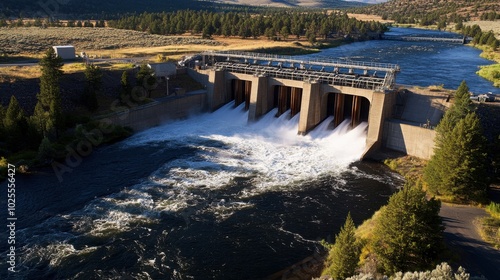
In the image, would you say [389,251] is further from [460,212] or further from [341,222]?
[460,212]

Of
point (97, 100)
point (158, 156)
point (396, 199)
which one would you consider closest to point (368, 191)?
point (396, 199)

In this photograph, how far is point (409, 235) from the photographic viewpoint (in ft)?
64.7

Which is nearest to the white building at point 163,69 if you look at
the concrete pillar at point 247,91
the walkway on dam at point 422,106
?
the concrete pillar at point 247,91

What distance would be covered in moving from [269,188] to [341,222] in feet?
21.6

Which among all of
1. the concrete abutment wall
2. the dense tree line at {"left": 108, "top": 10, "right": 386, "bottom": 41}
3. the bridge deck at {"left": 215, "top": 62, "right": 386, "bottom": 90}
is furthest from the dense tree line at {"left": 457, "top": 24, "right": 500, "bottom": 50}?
the concrete abutment wall

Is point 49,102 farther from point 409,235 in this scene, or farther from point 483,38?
point 483,38

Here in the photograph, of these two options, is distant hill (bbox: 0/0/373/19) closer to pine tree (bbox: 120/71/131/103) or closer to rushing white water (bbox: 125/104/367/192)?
pine tree (bbox: 120/71/131/103)

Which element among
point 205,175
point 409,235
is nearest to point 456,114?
point 409,235

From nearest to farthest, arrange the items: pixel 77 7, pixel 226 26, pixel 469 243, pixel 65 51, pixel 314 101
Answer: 1. pixel 469 243
2. pixel 314 101
3. pixel 65 51
4. pixel 226 26
5. pixel 77 7

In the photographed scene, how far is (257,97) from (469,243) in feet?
99.5

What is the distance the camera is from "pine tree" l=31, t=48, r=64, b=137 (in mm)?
38188

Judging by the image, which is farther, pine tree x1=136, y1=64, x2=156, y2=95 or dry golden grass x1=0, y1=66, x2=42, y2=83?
pine tree x1=136, y1=64, x2=156, y2=95

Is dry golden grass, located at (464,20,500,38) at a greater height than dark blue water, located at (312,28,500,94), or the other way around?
dry golden grass, located at (464,20,500,38)

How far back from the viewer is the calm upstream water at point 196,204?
23188 mm
